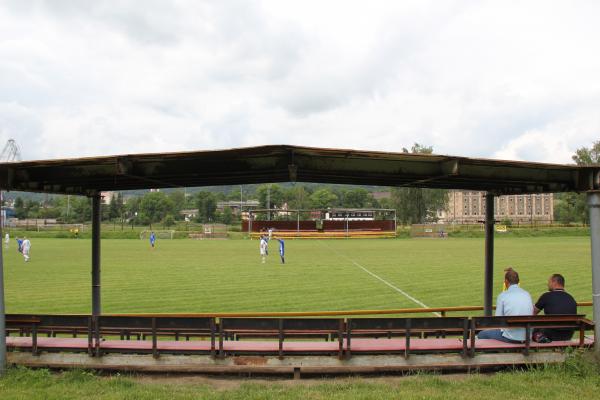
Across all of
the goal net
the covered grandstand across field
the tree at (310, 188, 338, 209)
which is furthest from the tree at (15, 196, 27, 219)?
the covered grandstand across field

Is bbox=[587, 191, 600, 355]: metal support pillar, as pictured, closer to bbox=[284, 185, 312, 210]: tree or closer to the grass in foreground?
the grass in foreground

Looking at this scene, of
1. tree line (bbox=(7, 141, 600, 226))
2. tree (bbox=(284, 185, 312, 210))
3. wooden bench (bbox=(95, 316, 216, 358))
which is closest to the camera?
wooden bench (bbox=(95, 316, 216, 358))

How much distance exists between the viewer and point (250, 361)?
22.1 ft

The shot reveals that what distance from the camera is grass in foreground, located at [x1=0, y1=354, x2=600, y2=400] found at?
5.70 meters

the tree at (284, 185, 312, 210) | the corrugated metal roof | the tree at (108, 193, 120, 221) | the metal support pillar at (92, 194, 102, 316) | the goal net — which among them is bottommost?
the goal net

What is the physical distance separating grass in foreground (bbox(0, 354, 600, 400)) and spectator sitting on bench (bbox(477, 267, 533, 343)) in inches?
24.4

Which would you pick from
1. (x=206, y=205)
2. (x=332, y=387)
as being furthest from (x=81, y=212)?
(x=332, y=387)

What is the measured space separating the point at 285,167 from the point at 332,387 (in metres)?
3.22

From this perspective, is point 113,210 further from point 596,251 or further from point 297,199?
point 596,251

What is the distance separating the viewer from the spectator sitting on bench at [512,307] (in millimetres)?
7189

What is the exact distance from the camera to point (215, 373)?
670 centimetres

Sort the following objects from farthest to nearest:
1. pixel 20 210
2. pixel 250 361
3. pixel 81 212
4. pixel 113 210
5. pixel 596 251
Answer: pixel 20 210 < pixel 113 210 < pixel 81 212 < pixel 596 251 < pixel 250 361

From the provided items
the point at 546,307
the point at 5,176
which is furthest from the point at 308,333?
the point at 5,176

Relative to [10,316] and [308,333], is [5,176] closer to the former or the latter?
[10,316]
